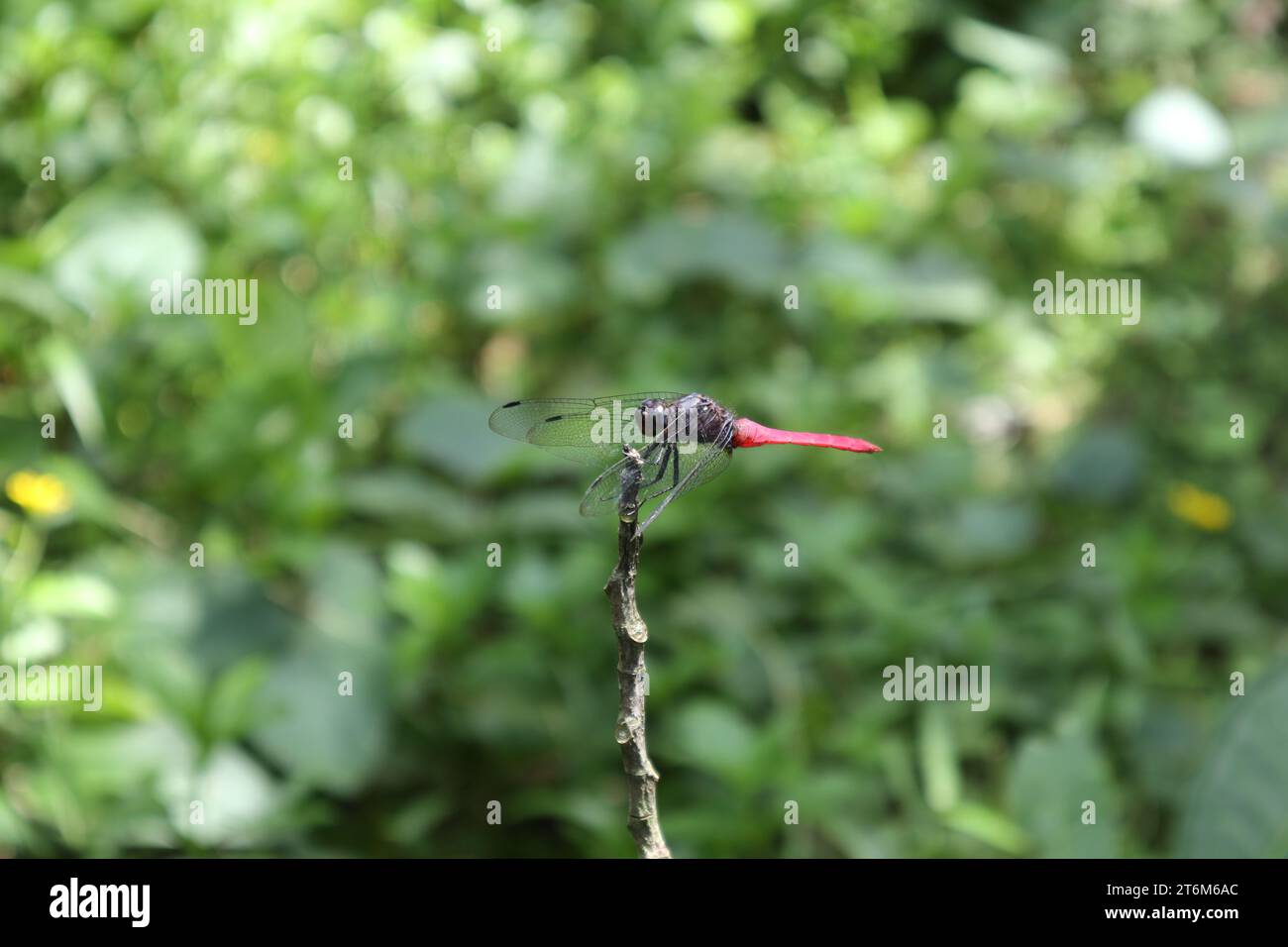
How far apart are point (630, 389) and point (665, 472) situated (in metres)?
1.60

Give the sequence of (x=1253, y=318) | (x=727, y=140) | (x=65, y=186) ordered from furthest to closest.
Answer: (x=727, y=140) < (x=1253, y=318) < (x=65, y=186)

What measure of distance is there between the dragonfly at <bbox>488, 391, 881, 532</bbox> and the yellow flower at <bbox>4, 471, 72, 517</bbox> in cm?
125

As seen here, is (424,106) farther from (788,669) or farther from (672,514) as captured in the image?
(788,669)

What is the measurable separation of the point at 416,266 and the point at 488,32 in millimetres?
701

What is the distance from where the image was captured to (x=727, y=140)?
306 centimetres

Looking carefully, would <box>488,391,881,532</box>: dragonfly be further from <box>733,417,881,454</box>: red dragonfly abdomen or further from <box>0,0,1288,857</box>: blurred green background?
<box>0,0,1288,857</box>: blurred green background

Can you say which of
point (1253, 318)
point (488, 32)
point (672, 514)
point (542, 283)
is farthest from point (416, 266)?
point (1253, 318)

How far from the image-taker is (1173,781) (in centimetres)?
192

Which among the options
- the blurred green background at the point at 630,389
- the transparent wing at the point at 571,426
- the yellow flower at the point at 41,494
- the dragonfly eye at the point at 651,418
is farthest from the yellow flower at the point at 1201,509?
the yellow flower at the point at 41,494

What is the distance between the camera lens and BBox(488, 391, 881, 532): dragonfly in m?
0.71

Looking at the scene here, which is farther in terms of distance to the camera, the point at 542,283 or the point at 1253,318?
the point at 1253,318
